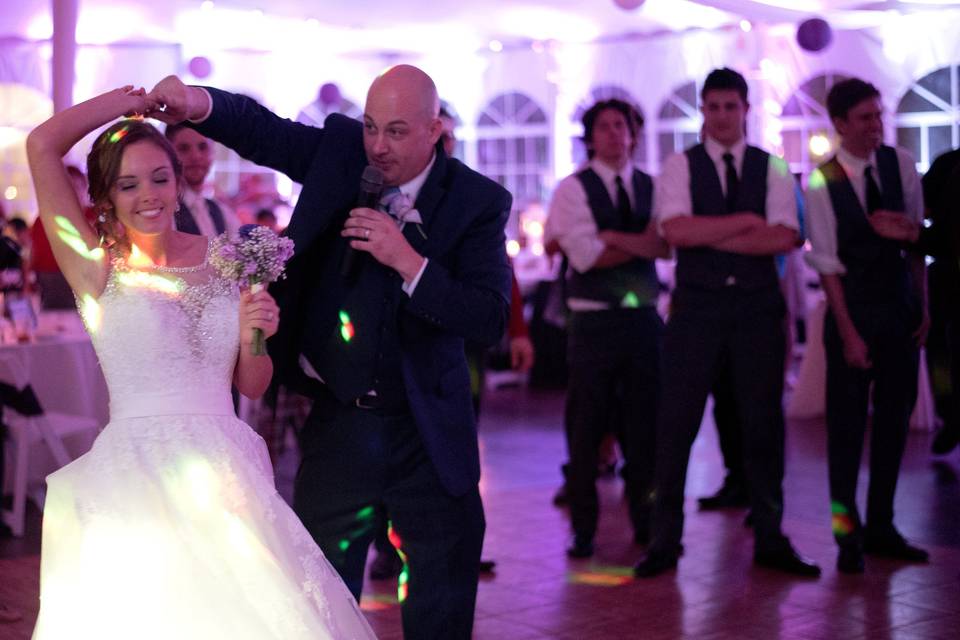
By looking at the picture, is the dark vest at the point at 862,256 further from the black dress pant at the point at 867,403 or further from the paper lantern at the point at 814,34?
the paper lantern at the point at 814,34

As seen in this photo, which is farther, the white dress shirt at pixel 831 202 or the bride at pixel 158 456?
the white dress shirt at pixel 831 202

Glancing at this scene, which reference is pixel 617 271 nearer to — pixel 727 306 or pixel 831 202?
pixel 727 306

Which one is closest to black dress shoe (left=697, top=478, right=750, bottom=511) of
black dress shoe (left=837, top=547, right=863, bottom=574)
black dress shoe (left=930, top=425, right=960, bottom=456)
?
black dress shoe (left=837, top=547, right=863, bottom=574)

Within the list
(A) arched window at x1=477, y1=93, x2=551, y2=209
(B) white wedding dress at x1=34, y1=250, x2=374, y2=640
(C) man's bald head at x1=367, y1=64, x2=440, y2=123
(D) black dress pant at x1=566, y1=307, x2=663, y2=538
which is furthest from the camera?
(A) arched window at x1=477, y1=93, x2=551, y2=209

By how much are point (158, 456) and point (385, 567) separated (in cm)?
229

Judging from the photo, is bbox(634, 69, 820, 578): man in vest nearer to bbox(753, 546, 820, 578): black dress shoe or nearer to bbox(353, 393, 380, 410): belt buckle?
bbox(753, 546, 820, 578): black dress shoe

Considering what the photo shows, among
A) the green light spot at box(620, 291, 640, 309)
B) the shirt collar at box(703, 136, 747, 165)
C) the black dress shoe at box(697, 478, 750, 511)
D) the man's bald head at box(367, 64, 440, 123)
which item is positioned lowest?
the black dress shoe at box(697, 478, 750, 511)

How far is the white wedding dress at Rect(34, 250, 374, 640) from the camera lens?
8.09ft

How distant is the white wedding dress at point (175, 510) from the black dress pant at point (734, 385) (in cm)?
216

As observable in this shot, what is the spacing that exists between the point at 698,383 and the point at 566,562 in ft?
2.96

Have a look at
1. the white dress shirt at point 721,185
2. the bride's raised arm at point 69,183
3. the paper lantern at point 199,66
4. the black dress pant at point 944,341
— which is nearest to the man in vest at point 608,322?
the white dress shirt at point 721,185

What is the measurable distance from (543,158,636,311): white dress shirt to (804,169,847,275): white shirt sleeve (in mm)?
785

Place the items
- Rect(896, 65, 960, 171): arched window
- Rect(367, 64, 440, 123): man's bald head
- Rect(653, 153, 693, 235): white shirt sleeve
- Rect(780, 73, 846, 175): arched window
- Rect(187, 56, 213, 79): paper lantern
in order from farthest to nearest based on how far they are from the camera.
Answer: Rect(780, 73, 846, 175): arched window, Rect(896, 65, 960, 171): arched window, Rect(187, 56, 213, 79): paper lantern, Rect(653, 153, 693, 235): white shirt sleeve, Rect(367, 64, 440, 123): man's bald head

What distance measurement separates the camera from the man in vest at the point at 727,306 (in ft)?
15.0
